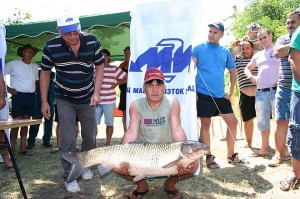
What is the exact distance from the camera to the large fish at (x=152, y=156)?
2.96 m

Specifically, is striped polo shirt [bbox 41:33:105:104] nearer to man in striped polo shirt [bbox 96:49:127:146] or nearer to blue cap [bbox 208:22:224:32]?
blue cap [bbox 208:22:224:32]

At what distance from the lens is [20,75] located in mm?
6188

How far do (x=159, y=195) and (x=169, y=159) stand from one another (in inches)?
39.9

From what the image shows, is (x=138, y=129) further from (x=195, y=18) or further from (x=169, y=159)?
(x=195, y=18)

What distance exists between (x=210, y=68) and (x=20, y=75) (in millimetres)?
3565

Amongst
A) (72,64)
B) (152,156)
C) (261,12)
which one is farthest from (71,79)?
(261,12)

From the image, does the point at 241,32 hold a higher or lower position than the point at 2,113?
higher

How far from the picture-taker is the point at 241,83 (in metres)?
6.04

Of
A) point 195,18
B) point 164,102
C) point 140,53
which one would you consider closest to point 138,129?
point 164,102

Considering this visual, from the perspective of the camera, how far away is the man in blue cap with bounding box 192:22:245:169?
4.75m

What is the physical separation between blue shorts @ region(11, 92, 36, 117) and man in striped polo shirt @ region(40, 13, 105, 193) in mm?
2294

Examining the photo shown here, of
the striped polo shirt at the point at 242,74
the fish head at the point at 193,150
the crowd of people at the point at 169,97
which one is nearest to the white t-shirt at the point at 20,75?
the crowd of people at the point at 169,97

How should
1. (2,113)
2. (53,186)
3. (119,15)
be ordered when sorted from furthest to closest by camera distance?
(2,113)
(119,15)
(53,186)

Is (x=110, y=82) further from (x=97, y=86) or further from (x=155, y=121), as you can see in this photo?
(x=155, y=121)
